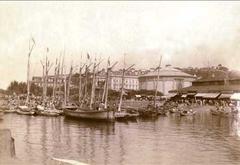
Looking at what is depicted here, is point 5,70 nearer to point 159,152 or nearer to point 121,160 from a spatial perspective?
point 121,160

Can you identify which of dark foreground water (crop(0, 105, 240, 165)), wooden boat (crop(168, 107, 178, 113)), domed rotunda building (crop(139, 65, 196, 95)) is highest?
domed rotunda building (crop(139, 65, 196, 95))

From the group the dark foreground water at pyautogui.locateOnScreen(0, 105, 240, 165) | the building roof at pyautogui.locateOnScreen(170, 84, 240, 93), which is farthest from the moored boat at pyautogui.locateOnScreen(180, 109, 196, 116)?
the dark foreground water at pyautogui.locateOnScreen(0, 105, 240, 165)

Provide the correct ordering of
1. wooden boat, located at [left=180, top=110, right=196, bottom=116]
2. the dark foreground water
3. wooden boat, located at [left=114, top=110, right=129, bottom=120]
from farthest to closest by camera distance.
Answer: wooden boat, located at [left=180, top=110, right=196, bottom=116], wooden boat, located at [left=114, top=110, right=129, bottom=120], the dark foreground water

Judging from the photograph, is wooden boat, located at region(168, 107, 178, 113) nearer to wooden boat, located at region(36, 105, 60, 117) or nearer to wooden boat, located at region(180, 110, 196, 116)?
wooden boat, located at region(180, 110, 196, 116)

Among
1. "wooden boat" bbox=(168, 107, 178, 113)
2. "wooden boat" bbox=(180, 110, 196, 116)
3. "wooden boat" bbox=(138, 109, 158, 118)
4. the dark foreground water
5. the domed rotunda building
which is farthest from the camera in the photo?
the domed rotunda building

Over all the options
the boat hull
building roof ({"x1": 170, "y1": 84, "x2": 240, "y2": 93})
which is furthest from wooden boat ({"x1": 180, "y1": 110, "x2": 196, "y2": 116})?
the boat hull

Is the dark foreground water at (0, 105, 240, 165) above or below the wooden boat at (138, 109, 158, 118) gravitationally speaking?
below

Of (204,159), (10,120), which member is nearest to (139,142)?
(204,159)

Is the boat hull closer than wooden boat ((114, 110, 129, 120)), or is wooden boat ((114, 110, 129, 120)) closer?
the boat hull

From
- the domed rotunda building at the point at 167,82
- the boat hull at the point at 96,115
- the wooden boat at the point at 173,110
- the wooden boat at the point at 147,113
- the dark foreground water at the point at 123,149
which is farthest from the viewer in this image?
the domed rotunda building at the point at 167,82

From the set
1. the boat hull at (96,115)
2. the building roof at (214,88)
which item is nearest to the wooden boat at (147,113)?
the building roof at (214,88)

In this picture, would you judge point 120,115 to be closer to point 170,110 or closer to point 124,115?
point 124,115

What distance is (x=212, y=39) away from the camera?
304 centimetres

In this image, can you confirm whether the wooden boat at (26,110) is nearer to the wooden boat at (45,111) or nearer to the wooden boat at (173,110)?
the wooden boat at (45,111)
